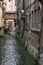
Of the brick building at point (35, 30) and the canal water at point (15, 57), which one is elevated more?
the brick building at point (35, 30)

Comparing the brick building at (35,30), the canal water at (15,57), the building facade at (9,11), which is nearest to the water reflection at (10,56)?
the canal water at (15,57)

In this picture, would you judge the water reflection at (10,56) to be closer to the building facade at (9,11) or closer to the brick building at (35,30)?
the brick building at (35,30)

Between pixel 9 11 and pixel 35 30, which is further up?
pixel 9 11

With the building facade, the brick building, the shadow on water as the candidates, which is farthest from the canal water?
the building facade

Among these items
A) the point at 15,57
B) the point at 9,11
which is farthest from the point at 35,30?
the point at 9,11

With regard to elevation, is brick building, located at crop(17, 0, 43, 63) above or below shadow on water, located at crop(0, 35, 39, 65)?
above

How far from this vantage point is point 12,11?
146ft

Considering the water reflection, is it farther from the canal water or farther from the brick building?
the brick building

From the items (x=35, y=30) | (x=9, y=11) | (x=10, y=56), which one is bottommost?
(x=10, y=56)

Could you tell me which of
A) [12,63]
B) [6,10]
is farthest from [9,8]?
[12,63]

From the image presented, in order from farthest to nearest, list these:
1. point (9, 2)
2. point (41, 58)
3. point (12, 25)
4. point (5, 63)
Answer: point (12, 25) → point (9, 2) → point (5, 63) → point (41, 58)

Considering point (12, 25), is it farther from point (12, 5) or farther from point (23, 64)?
point (23, 64)

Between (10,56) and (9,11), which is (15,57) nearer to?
(10,56)

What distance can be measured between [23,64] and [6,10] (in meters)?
34.3
